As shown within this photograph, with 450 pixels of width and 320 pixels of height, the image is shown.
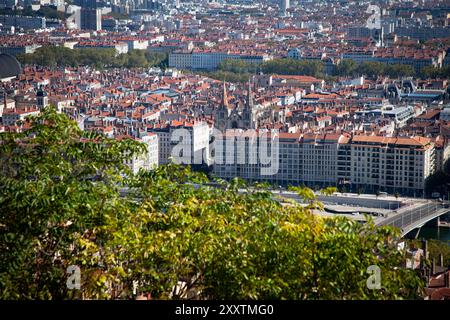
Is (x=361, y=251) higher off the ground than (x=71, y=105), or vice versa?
(x=361, y=251)

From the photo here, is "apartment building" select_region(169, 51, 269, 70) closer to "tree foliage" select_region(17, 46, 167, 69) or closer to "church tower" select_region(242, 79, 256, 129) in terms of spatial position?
"tree foliage" select_region(17, 46, 167, 69)

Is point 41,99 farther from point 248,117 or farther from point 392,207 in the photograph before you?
point 392,207

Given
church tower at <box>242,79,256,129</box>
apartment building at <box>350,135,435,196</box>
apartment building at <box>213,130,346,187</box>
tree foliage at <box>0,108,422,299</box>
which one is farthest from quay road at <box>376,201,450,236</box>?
tree foliage at <box>0,108,422,299</box>

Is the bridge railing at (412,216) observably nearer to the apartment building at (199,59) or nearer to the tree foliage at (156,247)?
the tree foliage at (156,247)

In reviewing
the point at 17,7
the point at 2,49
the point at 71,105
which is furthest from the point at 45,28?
the point at 71,105

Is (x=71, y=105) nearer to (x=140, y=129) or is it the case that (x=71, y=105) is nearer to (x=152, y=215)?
(x=140, y=129)

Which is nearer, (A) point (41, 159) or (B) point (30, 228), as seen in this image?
(B) point (30, 228)

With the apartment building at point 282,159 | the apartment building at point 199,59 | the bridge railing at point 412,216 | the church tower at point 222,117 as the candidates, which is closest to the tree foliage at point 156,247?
the bridge railing at point 412,216

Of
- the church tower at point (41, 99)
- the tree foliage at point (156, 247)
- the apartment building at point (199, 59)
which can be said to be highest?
the tree foliage at point (156, 247)
